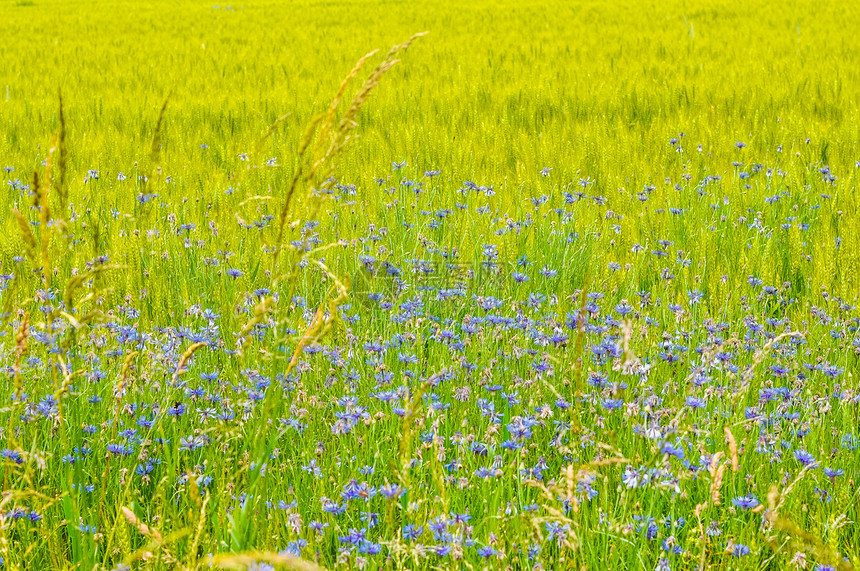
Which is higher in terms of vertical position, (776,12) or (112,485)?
(776,12)

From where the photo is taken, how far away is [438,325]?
9.98ft

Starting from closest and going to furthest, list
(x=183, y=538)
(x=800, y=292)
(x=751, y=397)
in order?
(x=183, y=538) → (x=751, y=397) → (x=800, y=292)

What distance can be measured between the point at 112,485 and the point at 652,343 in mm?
1833

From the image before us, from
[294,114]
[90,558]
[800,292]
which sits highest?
[294,114]

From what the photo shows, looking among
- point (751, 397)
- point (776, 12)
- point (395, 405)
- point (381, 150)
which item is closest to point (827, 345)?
point (751, 397)

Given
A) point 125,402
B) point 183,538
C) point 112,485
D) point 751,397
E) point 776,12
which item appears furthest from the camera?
point 776,12

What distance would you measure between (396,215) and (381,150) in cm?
183

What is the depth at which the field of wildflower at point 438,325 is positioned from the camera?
1.89 meters

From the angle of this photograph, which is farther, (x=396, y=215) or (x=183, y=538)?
(x=396, y=215)

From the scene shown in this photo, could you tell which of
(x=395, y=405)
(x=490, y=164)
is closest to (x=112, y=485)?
(x=395, y=405)

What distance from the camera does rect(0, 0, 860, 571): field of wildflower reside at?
1892 millimetres

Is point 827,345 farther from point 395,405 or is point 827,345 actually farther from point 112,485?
point 112,485

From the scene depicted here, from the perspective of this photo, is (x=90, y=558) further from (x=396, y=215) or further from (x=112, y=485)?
(x=396, y=215)

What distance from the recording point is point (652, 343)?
2908 millimetres
